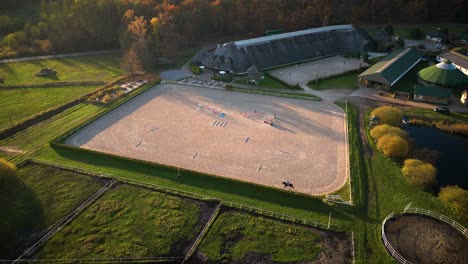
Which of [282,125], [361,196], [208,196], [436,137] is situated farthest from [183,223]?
[436,137]

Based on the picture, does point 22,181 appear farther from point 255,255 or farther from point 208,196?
point 255,255

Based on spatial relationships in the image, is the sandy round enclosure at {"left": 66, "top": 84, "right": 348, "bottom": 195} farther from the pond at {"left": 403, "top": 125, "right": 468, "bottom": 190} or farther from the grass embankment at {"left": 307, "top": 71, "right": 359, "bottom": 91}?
the pond at {"left": 403, "top": 125, "right": 468, "bottom": 190}

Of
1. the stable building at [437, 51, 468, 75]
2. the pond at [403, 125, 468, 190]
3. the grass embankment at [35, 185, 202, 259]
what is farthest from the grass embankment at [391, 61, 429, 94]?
the grass embankment at [35, 185, 202, 259]

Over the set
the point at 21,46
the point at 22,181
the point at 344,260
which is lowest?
the point at 344,260

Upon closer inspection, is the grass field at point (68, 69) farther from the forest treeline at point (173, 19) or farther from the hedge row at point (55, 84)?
the forest treeline at point (173, 19)

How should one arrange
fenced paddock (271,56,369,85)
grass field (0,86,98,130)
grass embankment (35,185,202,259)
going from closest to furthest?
1. grass embankment (35,185,202,259)
2. grass field (0,86,98,130)
3. fenced paddock (271,56,369,85)

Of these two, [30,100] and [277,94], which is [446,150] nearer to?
[277,94]

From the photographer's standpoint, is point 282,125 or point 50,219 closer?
point 50,219
